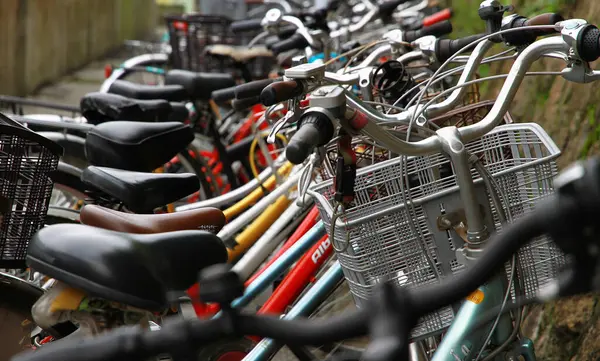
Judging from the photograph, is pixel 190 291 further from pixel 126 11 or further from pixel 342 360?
pixel 126 11

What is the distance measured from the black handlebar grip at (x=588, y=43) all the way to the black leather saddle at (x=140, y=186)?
1435 millimetres

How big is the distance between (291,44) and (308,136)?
3.16m

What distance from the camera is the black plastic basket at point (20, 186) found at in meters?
2.87

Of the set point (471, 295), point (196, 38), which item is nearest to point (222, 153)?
point (196, 38)

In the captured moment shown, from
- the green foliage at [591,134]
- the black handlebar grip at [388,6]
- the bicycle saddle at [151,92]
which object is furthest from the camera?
the black handlebar grip at [388,6]

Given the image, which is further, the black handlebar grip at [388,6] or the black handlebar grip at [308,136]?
the black handlebar grip at [388,6]

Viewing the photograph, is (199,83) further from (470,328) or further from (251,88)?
(470,328)

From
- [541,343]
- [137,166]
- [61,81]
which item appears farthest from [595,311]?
[61,81]

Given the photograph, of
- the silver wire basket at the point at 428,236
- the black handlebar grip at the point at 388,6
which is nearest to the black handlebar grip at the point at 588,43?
the silver wire basket at the point at 428,236

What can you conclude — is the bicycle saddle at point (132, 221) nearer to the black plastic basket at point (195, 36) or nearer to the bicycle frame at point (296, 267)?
the bicycle frame at point (296, 267)

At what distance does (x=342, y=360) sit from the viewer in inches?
54.1

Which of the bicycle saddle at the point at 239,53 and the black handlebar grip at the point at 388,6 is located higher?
the black handlebar grip at the point at 388,6

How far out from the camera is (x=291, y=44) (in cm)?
486

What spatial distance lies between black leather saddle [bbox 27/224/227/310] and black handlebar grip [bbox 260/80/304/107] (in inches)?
17.5
